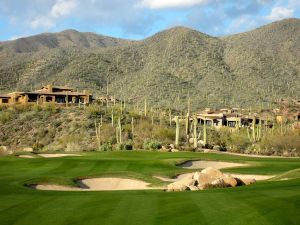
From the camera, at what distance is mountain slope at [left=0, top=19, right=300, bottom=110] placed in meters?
119

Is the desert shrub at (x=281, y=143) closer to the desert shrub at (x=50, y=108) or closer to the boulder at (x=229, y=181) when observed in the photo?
the desert shrub at (x=50, y=108)

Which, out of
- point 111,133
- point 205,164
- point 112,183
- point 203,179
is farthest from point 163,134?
point 203,179

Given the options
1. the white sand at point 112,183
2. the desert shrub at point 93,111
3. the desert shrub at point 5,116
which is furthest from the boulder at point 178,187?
the desert shrub at point 5,116

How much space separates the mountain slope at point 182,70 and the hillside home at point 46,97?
1995 centimetres

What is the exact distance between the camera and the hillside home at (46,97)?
92.8m

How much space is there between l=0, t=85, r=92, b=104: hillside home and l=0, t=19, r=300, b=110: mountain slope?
785 inches

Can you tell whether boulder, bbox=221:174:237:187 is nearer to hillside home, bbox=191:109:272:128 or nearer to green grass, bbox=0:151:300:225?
green grass, bbox=0:151:300:225

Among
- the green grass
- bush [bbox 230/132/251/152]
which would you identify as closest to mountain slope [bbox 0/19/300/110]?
bush [bbox 230/132/251/152]

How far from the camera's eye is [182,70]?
13000 centimetres

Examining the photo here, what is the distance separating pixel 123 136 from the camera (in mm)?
74500

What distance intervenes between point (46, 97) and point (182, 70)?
44603 millimetres

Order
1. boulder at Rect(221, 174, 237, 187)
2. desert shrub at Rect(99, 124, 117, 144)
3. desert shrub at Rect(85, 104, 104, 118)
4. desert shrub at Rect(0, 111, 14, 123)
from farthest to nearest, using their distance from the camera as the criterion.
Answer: desert shrub at Rect(85, 104, 104, 118) → desert shrub at Rect(0, 111, 14, 123) → desert shrub at Rect(99, 124, 117, 144) → boulder at Rect(221, 174, 237, 187)

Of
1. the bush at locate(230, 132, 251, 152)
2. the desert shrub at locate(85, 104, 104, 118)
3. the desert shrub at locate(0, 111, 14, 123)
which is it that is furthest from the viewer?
the desert shrub at locate(85, 104, 104, 118)

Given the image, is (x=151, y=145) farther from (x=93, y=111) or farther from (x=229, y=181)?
(x=229, y=181)
